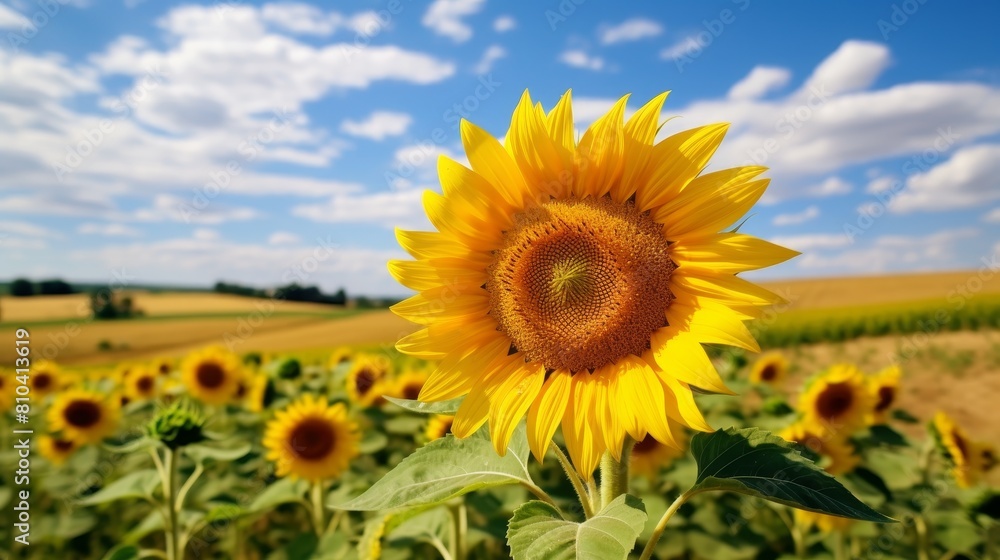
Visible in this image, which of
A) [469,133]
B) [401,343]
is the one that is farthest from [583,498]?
[469,133]

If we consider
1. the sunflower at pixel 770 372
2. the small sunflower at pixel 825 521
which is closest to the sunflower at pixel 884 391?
the small sunflower at pixel 825 521

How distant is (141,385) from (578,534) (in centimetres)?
820

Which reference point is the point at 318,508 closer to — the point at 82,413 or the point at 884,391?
the point at 82,413

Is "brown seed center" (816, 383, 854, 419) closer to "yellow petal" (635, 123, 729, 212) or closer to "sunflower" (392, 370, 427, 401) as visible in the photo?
"sunflower" (392, 370, 427, 401)

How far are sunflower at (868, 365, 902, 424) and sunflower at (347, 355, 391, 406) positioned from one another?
165 inches

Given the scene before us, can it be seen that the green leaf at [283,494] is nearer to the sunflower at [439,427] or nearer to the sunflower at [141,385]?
the sunflower at [439,427]

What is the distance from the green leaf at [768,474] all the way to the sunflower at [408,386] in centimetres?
406

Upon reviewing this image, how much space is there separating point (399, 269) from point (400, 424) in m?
3.81

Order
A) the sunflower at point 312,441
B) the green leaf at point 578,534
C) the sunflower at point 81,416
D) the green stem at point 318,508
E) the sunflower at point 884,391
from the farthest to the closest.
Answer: the sunflower at point 81,416, the sunflower at point 884,391, the sunflower at point 312,441, the green stem at point 318,508, the green leaf at point 578,534

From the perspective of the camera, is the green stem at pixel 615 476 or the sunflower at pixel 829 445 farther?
the sunflower at pixel 829 445

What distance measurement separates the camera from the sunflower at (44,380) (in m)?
8.25

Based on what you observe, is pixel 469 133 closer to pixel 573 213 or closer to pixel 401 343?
pixel 573 213

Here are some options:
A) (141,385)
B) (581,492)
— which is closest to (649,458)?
(581,492)

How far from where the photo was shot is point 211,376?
7.29 meters
